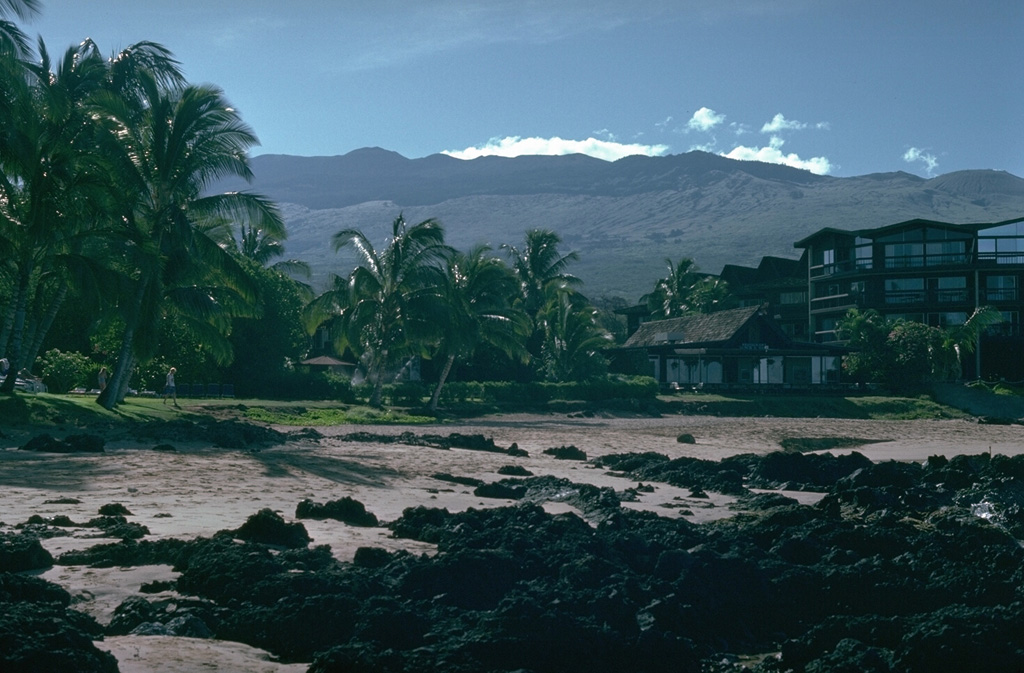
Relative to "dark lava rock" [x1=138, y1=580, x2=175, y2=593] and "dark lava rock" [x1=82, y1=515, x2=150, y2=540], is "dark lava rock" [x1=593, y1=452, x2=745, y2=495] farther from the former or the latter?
"dark lava rock" [x1=138, y1=580, x2=175, y2=593]

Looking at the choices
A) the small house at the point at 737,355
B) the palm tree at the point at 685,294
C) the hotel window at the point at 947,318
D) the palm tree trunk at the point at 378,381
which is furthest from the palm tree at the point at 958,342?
the palm tree trunk at the point at 378,381

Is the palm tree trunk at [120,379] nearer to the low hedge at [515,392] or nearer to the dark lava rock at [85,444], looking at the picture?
the dark lava rock at [85,444]

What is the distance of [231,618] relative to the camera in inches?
295

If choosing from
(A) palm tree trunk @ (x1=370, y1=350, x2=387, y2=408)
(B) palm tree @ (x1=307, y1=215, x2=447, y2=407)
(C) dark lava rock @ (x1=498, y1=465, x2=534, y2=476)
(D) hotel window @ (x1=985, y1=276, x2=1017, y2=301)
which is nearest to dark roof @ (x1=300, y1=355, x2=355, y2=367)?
(A) palm tree trunk @ (x1=370, y1=350, x2=387, y2=408)

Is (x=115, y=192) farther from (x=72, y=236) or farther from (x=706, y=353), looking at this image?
(x=706, y=353)

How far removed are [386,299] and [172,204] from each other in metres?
14.0

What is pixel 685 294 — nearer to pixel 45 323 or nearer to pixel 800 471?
pixel 45 323

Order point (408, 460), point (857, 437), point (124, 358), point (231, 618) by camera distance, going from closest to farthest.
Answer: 1. point (231, 618)
2. point (408, 460)
3. point (124, 358)
4. point (857, 437)

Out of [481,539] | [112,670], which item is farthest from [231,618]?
[481,539]

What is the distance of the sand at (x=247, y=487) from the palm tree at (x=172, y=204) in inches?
207

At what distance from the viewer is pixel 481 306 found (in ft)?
145

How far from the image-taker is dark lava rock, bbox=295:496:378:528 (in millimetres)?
11633

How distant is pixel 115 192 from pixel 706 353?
105 ft

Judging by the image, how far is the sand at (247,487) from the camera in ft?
24.8
